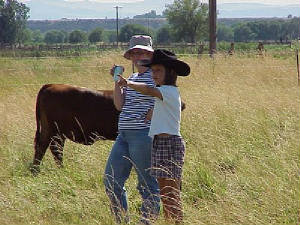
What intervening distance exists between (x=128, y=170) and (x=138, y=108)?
57cm

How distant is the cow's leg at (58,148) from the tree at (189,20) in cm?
3535

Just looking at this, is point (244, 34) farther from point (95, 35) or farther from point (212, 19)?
point (212, 19)

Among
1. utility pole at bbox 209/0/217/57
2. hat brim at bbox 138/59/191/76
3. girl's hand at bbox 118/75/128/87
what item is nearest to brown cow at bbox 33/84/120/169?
girl's hand at bbox 118/75/128/87

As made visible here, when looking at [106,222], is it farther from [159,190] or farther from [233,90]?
[233,90]

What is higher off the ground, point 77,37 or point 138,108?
point 138,108

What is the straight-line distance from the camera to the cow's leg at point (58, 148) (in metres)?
7.51

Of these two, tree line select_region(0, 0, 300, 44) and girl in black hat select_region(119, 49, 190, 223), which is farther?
tree line select_region(0, 0, 300, 44)

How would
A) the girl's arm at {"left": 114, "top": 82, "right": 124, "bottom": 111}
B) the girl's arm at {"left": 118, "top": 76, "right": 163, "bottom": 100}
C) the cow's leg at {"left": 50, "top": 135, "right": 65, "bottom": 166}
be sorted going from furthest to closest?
the cow's leg at {"left": 50, "top": 135, "right": 65, "bottom": 166} → the girl's arm at {"left": 114, "top": 82, "right": 124, "bottom": 111} → the girl's arm at {"left": 118, "top": 76, "right": 163, "bottom": 100}

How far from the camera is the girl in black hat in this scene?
15.7ft

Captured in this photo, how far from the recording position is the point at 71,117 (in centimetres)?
793

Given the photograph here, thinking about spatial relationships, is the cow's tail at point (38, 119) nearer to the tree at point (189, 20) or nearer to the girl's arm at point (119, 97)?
the girl's arm at point (119, 97)

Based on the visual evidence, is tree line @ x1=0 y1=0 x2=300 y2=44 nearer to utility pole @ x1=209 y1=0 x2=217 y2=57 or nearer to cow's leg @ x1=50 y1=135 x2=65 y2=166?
utility pole @ x1=209 y1=0 x2=217 y2=57

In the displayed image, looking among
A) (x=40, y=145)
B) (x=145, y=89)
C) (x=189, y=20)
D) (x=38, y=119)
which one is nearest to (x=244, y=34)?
(x=189, y=20)

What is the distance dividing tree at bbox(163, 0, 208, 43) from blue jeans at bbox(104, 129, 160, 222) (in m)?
37.8
